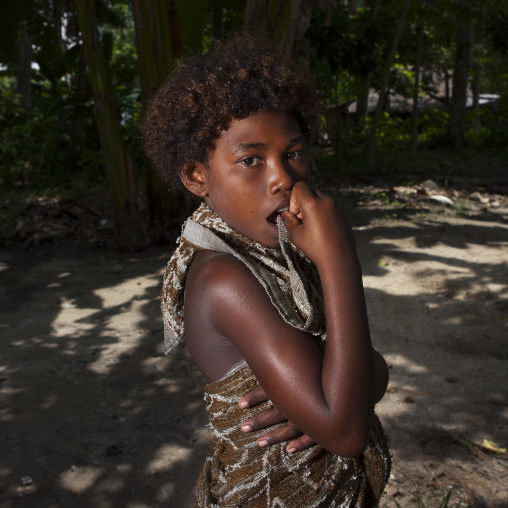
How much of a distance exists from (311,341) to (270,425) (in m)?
0.24

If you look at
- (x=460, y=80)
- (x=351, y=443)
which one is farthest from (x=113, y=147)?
(x=460, y=80)

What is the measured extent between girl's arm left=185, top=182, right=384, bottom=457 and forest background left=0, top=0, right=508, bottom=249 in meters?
0.87

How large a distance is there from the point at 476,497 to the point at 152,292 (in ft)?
11.1

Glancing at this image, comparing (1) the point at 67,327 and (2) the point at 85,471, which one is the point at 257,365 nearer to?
(2) the point at 85,471

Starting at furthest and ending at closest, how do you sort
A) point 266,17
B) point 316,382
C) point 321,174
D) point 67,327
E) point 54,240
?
point 321,174, point 54,240, point 266,17, point 67,327, point 316,382

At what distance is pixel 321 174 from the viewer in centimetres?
1061

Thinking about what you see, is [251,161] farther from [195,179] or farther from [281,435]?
[281,435]

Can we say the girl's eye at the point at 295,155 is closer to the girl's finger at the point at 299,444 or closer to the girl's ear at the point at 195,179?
the girl's ear at the point at 195,179

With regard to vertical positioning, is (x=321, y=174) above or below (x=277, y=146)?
below

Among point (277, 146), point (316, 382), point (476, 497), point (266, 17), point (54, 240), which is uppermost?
point (266, 17)

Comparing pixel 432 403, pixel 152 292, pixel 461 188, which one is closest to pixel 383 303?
pixel 432 403

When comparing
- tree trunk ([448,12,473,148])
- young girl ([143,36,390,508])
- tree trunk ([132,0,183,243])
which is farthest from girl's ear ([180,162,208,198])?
tree trunk ([448,12,473,148])

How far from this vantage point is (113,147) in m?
5.80

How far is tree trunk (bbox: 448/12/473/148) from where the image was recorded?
1359 cm
